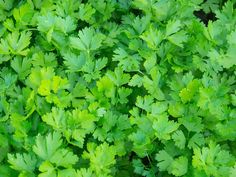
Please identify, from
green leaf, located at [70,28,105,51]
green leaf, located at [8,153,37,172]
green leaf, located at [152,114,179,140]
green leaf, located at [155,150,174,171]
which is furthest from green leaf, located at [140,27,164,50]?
green leaf, located at [8,153,37,172]

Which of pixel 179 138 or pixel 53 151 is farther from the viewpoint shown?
pixel 179 138

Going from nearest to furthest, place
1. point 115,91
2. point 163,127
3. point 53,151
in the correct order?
point 53,151 → point 163,127 → point 115,91

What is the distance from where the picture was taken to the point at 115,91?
1868mm

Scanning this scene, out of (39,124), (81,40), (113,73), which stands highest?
(81,40)

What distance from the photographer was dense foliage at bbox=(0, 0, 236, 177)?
168cm

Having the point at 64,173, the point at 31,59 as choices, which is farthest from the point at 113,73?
the point at 64,173

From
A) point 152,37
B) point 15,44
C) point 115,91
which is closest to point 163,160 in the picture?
point 115,91

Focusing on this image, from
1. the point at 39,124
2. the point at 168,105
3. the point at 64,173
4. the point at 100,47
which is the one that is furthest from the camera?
the point at 100,47

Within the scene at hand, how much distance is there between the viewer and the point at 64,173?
1.62 meters

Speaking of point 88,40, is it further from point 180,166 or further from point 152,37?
point 180,166

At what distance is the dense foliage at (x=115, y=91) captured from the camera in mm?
1685

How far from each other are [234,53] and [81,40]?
601 millimetres

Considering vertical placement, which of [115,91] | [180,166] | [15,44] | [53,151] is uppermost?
[15,44]

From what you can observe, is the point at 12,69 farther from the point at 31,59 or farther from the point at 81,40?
the point at 81,40
